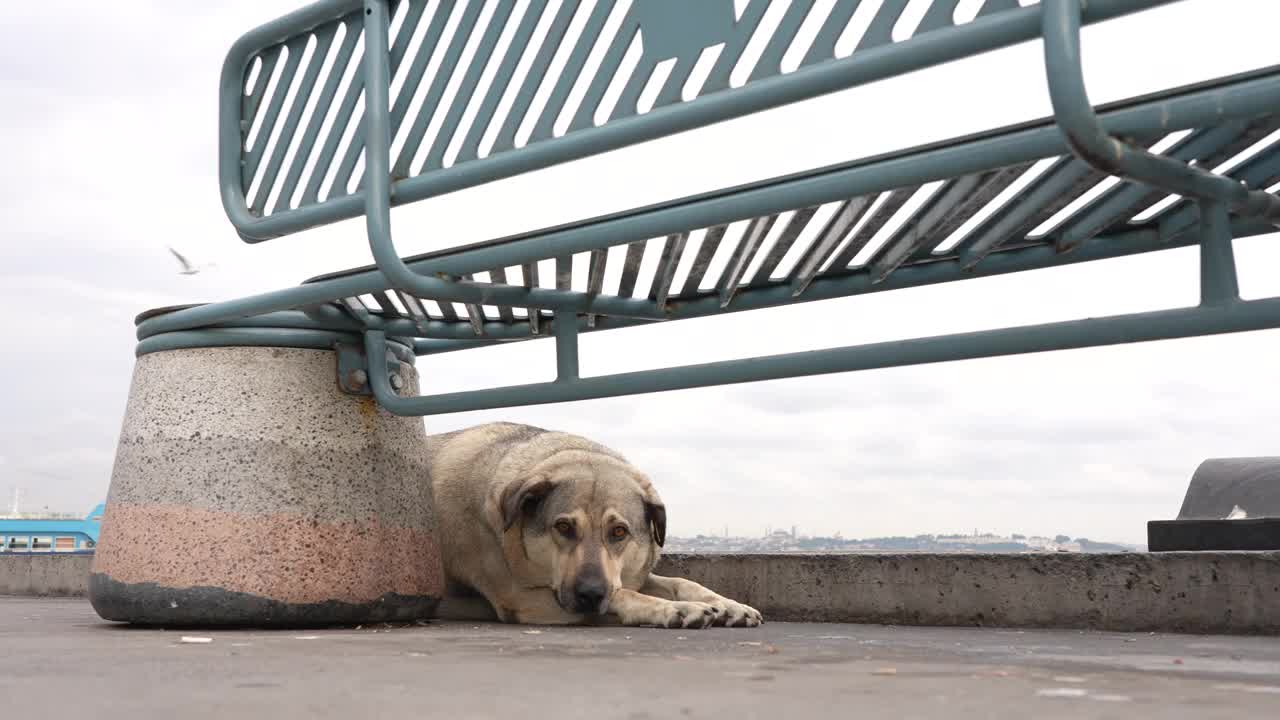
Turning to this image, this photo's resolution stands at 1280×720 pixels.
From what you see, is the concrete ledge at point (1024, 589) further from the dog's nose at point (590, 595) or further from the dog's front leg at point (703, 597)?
the dog's nose at point (590, 595)

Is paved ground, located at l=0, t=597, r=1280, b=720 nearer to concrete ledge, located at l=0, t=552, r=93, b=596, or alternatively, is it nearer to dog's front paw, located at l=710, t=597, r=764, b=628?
dog's front paw, located at l=710, t=597, r=764, b=628

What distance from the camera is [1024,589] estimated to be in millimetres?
5914

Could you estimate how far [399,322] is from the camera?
5.83m

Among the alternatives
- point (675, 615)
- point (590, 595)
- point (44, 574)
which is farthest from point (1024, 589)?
point (44, 574)

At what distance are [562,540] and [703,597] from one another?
790 mm

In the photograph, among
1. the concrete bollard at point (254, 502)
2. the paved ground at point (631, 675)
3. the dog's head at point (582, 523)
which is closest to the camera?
the paved ground at point (631, 675)

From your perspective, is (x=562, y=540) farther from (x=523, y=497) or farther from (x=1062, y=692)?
(x=1062, y=692)

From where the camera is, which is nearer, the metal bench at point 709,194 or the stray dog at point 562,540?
the metal bench at point 709,194

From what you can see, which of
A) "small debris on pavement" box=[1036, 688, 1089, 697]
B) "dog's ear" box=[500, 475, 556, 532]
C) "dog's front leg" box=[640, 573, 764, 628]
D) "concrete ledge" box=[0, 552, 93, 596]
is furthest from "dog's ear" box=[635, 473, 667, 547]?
"concrete ledge" box=[0, 552, 93, 596]

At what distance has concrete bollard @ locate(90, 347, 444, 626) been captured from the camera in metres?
5.49

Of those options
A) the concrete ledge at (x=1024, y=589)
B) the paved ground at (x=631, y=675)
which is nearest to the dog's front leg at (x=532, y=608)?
the paved ground at (x=631, y=675)

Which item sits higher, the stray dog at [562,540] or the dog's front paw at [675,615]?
the stray dog at [562,540]

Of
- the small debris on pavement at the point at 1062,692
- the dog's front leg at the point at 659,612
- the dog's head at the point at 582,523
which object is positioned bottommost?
the small debris on pavement at the point at 1062,692

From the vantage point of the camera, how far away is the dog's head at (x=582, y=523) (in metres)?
5.89
